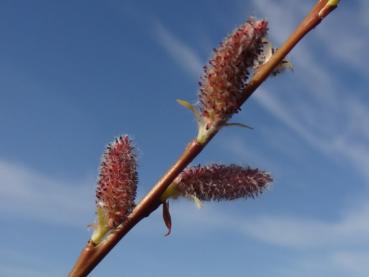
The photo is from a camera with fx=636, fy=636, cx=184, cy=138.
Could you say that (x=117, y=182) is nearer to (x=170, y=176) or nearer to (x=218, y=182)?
(x=170, y=176)

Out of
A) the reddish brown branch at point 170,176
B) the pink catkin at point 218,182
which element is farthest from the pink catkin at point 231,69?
the pink catkin at point 218,182

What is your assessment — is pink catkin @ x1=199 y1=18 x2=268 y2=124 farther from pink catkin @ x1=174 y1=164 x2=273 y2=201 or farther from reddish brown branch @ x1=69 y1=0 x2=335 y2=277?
pink catkin @ x1=174 y1=164 x2=273 y2=201

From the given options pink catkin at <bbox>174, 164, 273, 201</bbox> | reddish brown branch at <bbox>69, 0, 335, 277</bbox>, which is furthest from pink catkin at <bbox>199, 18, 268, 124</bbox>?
pink catkin at <bbox>174, 164, 273, 201</bbox>

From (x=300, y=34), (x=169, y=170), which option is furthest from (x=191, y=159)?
(x=300, y=34)

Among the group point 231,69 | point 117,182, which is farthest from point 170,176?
point 231,69

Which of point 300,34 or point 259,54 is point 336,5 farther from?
point 259,54

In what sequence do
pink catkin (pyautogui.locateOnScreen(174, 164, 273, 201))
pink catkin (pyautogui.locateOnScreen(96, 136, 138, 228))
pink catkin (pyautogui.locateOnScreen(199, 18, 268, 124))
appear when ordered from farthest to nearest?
1. pink catkin (pyautogui.locateOnScreen(174, 164, 273, 201))
2. pink catkin (pyautogui.locateOnScreen(96, 136, 138, 228))
3. pink catkin (pyautogui.locateOnScreen(199, 18, 268, 124))
